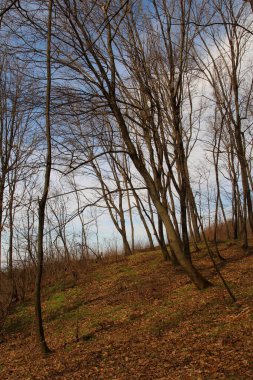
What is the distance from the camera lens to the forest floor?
14.5 ft

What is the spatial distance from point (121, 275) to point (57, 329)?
393 centimetres

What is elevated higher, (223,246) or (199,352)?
(223,246)

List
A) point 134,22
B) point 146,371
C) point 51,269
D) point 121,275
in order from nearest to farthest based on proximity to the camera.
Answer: point 146,371, point 134,22, point 121,275, point 51,269

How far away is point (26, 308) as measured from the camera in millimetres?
11633

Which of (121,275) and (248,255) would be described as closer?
(248,255)

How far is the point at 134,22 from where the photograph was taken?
9.43 meters

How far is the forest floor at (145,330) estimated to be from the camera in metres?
4.41

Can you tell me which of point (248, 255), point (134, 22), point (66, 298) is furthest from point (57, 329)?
point (134, 22)

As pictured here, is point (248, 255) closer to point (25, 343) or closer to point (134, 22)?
point (25, 343)

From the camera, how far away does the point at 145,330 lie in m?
6.35

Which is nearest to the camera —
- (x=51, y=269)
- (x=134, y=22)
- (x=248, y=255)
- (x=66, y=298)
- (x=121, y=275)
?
(x=134, y=22)

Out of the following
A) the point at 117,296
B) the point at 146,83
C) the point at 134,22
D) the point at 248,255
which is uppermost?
the point at 134,22

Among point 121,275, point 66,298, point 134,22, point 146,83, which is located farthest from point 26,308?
point 134,22

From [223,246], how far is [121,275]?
4038 mm
